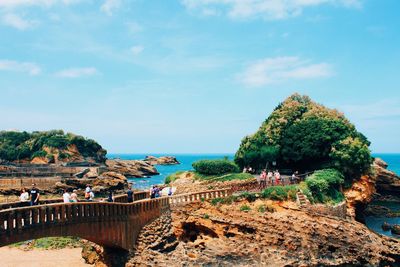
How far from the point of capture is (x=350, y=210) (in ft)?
115

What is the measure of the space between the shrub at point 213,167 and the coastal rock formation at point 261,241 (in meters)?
7.61

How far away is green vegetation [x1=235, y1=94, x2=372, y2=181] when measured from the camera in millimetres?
35625

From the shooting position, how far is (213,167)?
36.2 metres

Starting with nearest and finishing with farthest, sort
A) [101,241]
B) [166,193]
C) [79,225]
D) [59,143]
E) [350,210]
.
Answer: [79,225] → [101,241] → [166,193] → [350,210] → [59,143]

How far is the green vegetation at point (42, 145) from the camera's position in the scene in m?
85.1

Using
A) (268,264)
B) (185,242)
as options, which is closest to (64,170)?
(185,242)

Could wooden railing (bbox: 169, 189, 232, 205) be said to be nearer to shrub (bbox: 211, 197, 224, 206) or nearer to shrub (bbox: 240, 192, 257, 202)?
shrub (bbox: 211, 197, 224, 206)

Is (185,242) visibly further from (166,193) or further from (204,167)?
(204,167)

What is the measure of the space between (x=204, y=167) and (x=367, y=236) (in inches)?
534

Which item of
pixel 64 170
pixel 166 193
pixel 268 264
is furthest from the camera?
pixel 64 170

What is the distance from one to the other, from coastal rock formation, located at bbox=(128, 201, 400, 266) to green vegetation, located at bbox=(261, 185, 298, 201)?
712mm

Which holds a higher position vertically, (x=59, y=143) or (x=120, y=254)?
(x=59, y=143)

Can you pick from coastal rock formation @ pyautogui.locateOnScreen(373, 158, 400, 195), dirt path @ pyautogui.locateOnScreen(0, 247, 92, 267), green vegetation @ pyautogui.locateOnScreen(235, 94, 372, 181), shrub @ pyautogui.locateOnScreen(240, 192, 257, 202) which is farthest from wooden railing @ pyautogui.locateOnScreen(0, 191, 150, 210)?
coastal rock formation @ pyautogui.locateOnScreen(373, 158, 400, 195)

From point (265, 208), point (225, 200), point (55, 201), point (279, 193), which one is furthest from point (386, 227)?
point (55, 201)
